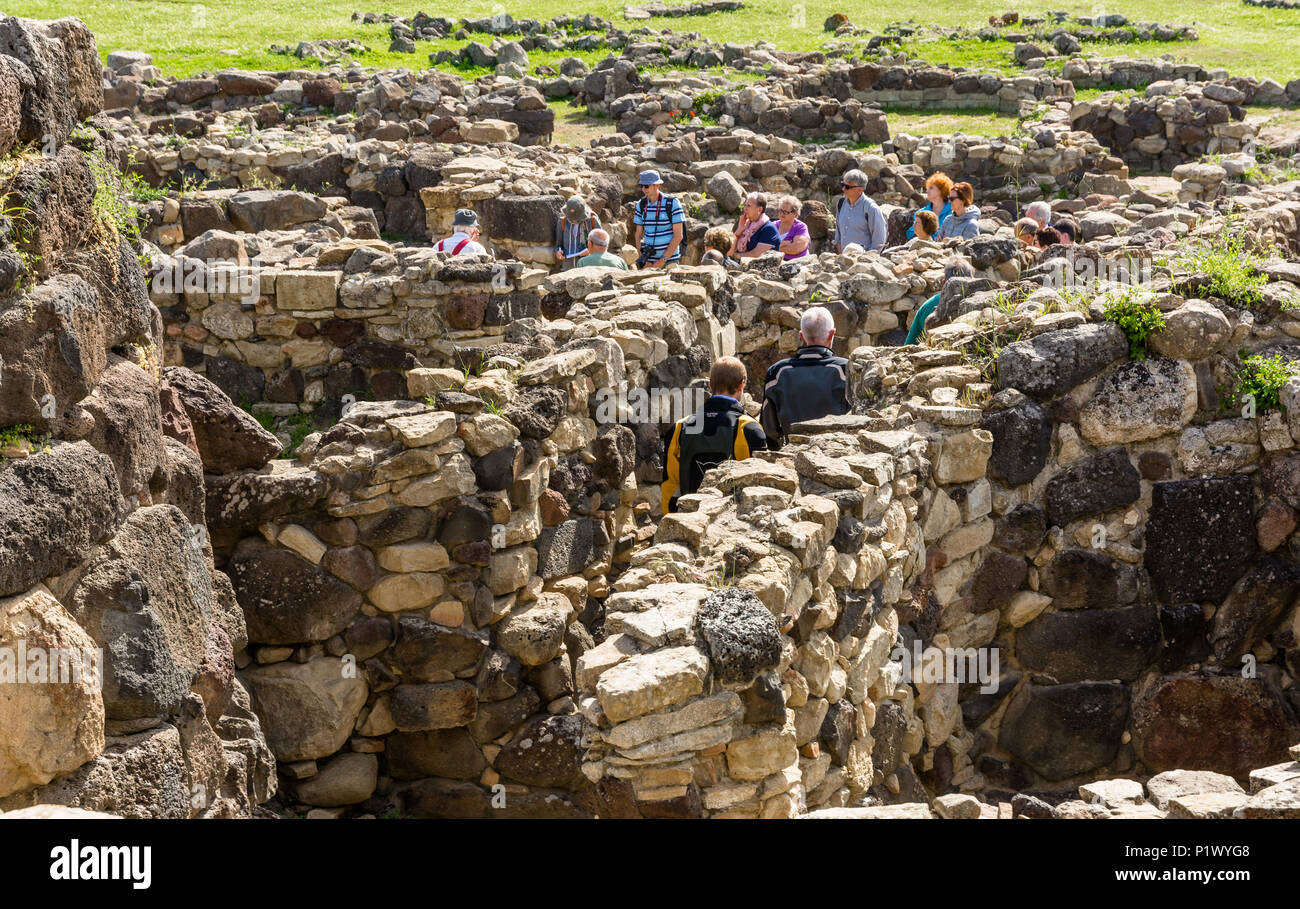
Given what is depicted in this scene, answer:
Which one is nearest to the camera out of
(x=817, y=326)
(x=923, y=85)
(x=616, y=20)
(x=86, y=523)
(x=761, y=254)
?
(x=86, y=523)

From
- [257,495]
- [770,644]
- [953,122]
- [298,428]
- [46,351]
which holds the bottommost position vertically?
[298,428]

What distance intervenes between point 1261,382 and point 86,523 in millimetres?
6258

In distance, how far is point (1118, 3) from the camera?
38.6 meters

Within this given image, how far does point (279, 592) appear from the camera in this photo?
22.8ft

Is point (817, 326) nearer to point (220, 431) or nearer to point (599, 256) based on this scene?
point (599, 256)

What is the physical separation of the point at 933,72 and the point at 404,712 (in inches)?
873

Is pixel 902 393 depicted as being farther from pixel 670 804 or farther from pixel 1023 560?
pixel 670 804

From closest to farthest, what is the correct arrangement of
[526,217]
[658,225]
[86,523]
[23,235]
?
[86,523] < [23,235] < [658,225] < [526,217]

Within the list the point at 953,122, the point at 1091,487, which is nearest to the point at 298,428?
the point at 1091,487

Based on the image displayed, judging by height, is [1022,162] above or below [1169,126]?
below

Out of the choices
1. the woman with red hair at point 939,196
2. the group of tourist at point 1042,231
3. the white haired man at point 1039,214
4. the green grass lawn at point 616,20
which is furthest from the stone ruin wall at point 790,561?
the green grass lawn at point 616,20

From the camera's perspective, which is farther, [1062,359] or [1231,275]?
[1231,275]

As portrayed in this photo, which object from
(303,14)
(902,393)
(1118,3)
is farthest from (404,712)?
(1118,3)

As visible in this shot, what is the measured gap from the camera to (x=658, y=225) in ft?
44.7
